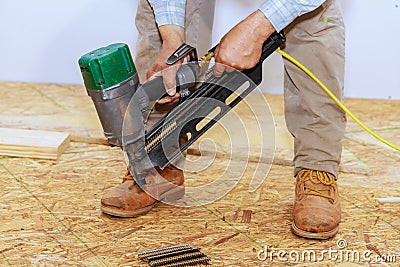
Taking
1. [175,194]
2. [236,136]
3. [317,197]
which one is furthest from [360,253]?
[236,136]

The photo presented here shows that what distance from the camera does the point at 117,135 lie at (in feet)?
5.61

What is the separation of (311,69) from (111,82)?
1.78ft

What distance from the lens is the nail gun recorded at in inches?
65.1

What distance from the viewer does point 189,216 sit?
1.88 meters

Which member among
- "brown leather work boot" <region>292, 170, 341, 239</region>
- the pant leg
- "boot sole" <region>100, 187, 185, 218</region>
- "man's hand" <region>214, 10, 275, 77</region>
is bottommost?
"boot sole" <region>100, 187, 185, 218</region>

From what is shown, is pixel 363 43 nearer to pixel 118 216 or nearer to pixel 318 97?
pixel 318 97

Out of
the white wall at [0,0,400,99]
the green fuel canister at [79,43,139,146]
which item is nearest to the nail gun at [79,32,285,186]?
the green fuel canister at [79,43,139,146]

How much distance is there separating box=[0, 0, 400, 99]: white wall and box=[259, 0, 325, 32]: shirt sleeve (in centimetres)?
140

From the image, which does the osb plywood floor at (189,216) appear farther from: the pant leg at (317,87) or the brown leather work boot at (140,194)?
the pant leg at (317,87)

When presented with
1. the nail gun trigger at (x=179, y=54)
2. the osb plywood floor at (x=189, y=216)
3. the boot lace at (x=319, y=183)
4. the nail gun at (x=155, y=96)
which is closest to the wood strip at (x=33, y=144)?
the osb plywood floor at (x=189, y=216)

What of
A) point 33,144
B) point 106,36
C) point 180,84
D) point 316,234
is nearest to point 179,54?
point 180,84

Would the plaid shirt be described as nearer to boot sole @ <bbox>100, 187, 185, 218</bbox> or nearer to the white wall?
boot sole @ <bbox>100, 187, 185, 218</bbox>

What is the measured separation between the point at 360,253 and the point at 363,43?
5.49ft

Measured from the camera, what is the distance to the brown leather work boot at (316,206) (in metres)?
1.75
